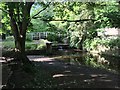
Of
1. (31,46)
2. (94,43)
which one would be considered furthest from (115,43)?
(31,46)

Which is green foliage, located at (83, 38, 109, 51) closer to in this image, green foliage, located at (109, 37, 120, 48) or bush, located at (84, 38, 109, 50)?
bush, located at (84, 38, 109, 50)

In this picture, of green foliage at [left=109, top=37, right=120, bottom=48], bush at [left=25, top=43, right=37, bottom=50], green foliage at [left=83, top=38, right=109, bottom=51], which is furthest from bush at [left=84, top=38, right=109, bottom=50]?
bush at [left=25, top=43, right=37, bottom=50]

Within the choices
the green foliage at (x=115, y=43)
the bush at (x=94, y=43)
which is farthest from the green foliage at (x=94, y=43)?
the green foliage at (x=115, y=43)

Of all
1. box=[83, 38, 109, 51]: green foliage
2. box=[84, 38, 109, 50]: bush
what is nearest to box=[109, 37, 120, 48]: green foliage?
box=[84, 38, 109, 50]: bush

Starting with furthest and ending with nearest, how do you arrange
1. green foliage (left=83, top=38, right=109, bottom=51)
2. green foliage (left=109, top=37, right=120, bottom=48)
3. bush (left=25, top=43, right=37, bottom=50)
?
bush (left=25, top=43, right=37, bottom=50) < green foliage (left=83, top=38, right=109, bottom=51) < green foliage (left=109, top=37, right=120, bottom=48)

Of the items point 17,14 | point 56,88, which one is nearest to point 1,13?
point 17,14

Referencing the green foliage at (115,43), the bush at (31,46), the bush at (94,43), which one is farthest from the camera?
the bush at (31,46)

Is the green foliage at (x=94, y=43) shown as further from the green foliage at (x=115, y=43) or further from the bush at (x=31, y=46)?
the bush at (x=31, y=46)

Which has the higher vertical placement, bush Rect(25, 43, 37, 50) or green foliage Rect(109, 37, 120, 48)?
green foliage Rect(109, 37, 120, 48)

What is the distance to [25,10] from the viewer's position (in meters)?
13.8

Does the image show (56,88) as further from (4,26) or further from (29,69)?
(4,26)

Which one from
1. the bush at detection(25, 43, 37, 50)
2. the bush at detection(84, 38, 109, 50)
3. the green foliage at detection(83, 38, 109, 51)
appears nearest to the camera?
the bush at detection(84, 38, 109, 50)

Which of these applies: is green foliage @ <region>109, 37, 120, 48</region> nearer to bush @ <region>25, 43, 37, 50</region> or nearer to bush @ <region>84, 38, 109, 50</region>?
bush @ <region>84, 38, 109, 50</region>

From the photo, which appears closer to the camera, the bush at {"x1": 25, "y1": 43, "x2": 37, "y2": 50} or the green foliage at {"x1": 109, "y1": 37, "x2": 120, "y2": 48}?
the green foliage at {"x1": 109, "y1": 37, "x2": 120, "y2": 48}
